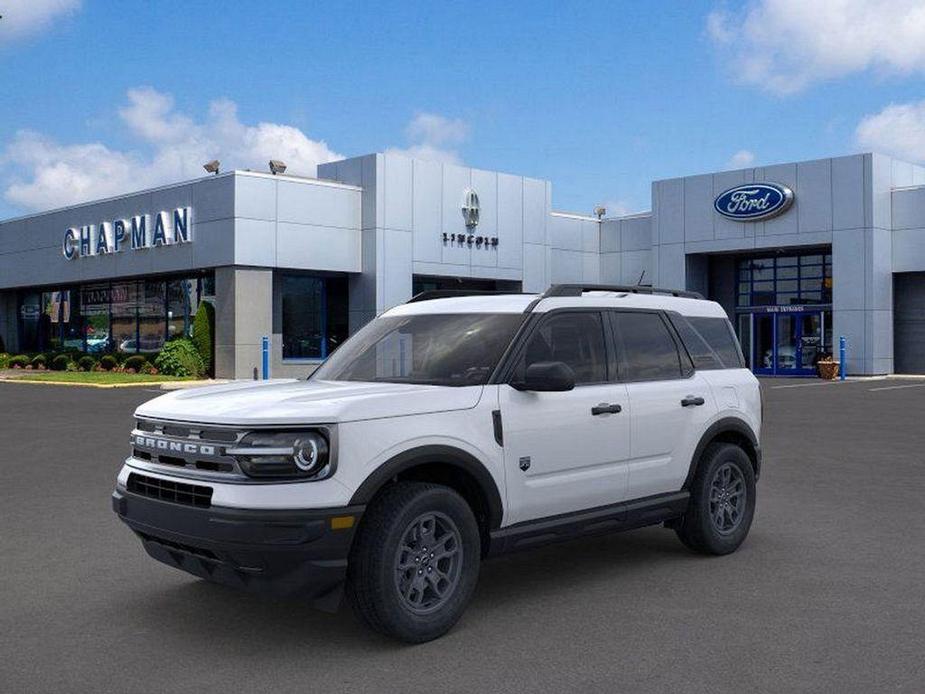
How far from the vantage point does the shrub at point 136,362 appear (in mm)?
35812

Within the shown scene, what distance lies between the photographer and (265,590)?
488 centimetres

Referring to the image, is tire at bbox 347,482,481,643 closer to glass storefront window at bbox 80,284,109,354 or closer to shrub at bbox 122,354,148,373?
shrub at bbox 122,354,148,373

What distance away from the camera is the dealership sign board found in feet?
112

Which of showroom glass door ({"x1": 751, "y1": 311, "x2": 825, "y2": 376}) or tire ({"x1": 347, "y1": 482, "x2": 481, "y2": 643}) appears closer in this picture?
tire ({"x1": 347, "y1": 482, "x2": 481, "y2": 643})

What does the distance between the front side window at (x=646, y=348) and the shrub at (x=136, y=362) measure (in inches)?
1223

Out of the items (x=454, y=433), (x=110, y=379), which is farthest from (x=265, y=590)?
(x=110, y=379)

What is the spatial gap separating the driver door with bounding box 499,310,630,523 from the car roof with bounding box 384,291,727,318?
8 cm

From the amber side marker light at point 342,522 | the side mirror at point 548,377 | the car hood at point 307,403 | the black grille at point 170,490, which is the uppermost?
the side mirror at point 548,377

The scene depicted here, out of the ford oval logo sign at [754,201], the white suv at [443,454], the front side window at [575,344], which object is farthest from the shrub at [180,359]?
the front side window at [575,344]

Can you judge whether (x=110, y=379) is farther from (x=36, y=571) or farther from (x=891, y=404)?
(x=36, y=571)

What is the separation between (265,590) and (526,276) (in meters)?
34.7

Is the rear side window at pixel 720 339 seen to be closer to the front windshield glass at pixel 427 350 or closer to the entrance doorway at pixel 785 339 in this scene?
the front windshield glass at pixel 427 350

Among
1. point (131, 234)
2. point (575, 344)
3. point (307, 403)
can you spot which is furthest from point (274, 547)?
point (131, 234)

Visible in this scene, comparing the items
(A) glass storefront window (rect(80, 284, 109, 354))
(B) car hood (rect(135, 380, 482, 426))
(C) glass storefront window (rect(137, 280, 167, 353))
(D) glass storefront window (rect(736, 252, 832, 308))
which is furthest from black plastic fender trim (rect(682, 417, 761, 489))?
(A) glass storefront window (rect(80, 284, 109, 354))
